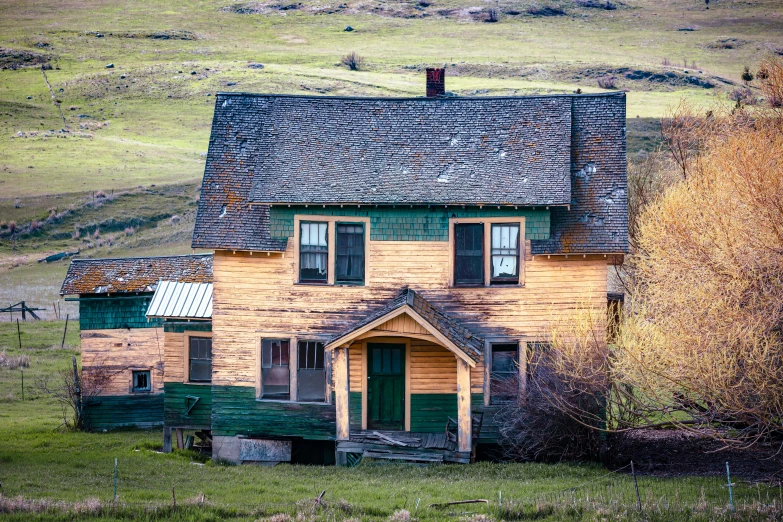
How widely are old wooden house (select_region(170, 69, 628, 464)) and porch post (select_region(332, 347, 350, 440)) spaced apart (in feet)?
0.10

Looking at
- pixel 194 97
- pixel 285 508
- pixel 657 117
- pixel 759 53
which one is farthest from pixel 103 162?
pixel 759 53

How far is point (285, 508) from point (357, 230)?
316 inches

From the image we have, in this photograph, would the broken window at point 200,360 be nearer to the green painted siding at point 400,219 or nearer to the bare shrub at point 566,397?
the green painted siding at point 400,219

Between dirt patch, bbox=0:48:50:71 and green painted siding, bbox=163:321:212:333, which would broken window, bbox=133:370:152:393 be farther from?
dirt patch, bbox=0:48:50:71

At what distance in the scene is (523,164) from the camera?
2473 cm

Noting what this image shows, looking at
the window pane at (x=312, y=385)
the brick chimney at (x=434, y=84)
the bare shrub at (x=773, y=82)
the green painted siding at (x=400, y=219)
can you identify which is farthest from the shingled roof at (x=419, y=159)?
the bare shrub at (x=773, y=82)

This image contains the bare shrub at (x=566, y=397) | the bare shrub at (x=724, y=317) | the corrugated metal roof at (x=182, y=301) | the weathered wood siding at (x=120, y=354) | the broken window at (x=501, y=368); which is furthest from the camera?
the weathered wood siding at (x=120, y=354)

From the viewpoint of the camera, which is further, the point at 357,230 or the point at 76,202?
the point at 76,202

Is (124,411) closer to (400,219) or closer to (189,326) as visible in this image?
(189,326)

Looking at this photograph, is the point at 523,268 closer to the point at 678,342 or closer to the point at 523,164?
the point at 523,164

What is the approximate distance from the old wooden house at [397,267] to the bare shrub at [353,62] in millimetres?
102124

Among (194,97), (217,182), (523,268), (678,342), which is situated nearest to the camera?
(678,342)

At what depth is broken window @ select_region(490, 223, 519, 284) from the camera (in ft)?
80.0

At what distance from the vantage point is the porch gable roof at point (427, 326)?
2298 centimetres
